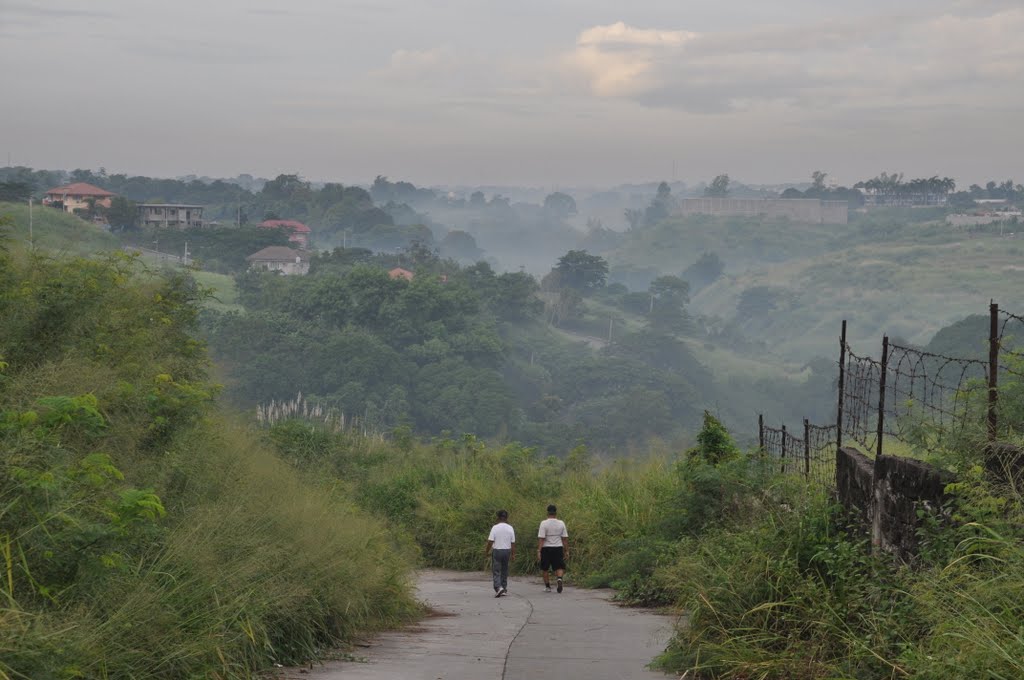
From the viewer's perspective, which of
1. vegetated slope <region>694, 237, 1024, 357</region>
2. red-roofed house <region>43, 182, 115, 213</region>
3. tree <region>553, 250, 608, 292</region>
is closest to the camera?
red-roofed house <region>43, 182, 115, 213</region>

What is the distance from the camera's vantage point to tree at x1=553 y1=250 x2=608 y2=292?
138 m

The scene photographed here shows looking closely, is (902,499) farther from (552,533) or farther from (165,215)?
(165,215)

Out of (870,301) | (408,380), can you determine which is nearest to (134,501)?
(408,380)

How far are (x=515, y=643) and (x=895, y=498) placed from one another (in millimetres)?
3648

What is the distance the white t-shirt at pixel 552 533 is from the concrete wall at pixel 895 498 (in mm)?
7458

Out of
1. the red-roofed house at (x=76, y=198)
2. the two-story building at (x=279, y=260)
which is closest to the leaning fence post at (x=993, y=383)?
the two-story building at (x=279, y=260)

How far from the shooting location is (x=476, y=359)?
84812 mm

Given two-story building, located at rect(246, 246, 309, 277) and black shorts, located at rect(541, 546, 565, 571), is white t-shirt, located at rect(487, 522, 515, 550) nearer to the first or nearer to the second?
black shorts, located at rect(541, 546, 565, 571)

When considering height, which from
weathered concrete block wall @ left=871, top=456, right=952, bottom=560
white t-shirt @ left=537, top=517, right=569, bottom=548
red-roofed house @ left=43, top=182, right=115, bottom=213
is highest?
red-roofed house @ left=43, top=182, right=115, bottom=213

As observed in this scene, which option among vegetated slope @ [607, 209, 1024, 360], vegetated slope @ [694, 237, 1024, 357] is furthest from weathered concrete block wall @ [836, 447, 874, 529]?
vegetated slope @ [607, 209, 1024, 360]

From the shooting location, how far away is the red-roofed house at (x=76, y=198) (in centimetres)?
11497

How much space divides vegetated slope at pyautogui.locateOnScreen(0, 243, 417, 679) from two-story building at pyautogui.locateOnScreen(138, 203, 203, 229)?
110m

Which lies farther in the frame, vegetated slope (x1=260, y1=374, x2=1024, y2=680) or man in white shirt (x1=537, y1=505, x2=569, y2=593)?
man in white shirt (x1=537, y1=505, x2=569, y2=593)

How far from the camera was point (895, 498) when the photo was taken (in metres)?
8.12
